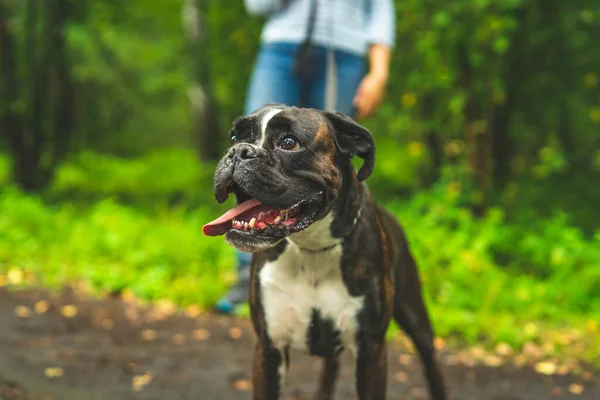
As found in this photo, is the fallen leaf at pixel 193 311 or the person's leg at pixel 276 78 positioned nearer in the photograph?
the person's leg at pixel 276 78

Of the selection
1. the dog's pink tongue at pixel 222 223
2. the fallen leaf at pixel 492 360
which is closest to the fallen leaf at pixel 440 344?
the fallen leaf at pixel 492 360

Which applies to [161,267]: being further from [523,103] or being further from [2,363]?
[523,103]

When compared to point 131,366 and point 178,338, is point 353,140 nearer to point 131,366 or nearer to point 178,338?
point 131,366

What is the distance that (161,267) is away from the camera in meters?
6.12

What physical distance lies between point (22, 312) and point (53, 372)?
1.40 metres

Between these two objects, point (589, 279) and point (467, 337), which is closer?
point (467, 337)

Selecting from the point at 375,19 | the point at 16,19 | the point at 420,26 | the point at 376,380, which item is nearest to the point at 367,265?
the point at 376,380

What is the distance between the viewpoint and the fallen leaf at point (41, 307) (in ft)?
17.1

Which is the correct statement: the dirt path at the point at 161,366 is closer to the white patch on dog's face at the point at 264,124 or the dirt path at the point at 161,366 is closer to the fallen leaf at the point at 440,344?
the fallen leaf at the point at 440,344

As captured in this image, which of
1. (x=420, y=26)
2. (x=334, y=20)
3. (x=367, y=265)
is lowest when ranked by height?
(x=367, y=265)

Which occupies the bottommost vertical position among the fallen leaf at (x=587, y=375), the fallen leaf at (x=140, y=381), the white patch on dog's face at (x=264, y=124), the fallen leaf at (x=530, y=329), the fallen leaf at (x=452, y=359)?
the fallen leaf at (x=140, y=381)

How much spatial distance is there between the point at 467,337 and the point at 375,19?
7.31ft

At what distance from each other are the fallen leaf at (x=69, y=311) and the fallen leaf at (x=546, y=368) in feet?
10.7

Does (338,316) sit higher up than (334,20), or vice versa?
(334,20)
